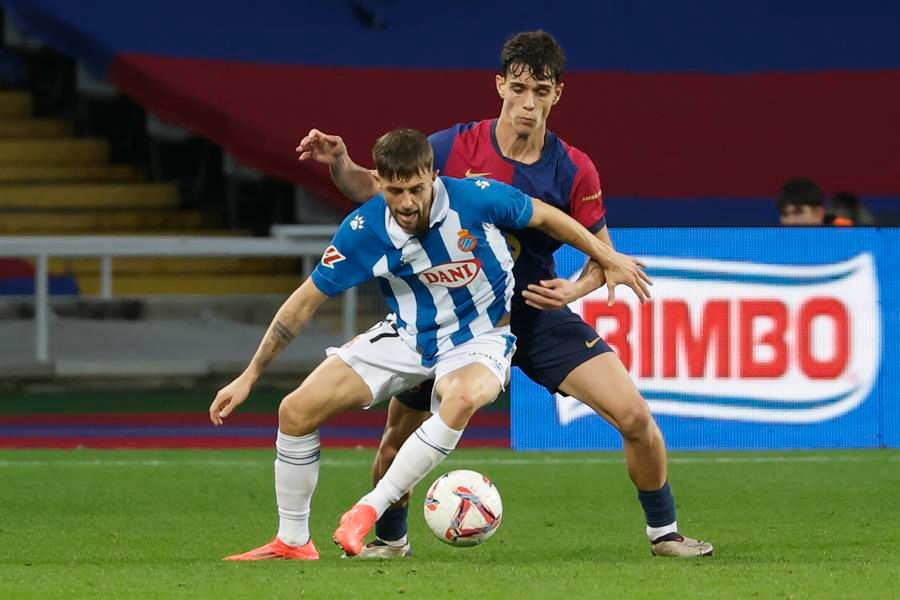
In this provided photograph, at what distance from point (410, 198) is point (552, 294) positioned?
65 cm

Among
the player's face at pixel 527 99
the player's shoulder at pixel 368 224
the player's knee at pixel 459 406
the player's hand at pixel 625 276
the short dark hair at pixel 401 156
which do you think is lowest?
the player's knee at pixel 459 406

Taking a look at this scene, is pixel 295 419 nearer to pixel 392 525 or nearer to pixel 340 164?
pixel 392 525

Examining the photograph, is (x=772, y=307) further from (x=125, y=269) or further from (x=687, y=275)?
(x=125, y=269)

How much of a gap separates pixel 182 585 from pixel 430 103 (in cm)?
1147

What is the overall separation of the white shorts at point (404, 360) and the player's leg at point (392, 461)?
41 centimetres

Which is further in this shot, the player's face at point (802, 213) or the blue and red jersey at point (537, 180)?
the player's face at point (802, 213)

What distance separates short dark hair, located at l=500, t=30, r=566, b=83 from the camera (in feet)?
20.5

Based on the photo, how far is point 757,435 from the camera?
10477 mm

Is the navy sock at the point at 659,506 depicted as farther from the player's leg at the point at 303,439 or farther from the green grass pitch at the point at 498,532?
the player's leg at the point at 303,439

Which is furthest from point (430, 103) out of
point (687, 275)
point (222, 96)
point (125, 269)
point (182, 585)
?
point (182, 585)

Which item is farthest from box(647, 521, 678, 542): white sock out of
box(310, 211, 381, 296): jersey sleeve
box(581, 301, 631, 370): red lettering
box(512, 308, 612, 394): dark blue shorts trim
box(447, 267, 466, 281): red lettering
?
box(581, 301, 631, 370): red lettering

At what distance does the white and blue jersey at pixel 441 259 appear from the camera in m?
6.04

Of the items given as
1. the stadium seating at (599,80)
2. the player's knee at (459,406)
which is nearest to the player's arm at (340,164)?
the player's knee at (459,406)

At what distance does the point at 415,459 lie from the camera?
19.6ft
